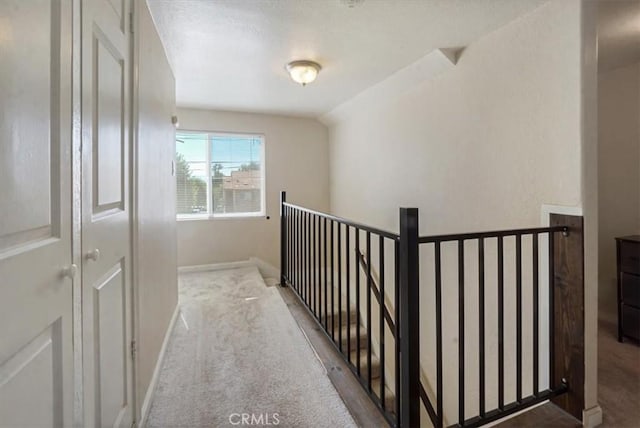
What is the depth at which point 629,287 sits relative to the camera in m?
2.43

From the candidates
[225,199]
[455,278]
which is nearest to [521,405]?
[455,278]

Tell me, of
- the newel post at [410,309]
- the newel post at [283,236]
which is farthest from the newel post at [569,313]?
the newel post at [283,236]

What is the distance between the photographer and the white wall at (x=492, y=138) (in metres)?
1.62

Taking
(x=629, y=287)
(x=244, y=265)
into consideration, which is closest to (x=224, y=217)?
(x=244, y=265)

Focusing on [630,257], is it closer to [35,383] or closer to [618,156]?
[618,156]

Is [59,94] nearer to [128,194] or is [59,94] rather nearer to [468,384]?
[128,194]

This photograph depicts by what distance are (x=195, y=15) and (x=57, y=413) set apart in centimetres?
200

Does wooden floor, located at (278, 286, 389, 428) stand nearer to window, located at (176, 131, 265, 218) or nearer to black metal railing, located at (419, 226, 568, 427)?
black metal railing, located at (419, 226, 568, 427)

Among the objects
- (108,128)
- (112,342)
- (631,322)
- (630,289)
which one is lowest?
(631,322)

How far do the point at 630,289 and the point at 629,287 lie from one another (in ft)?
0.05

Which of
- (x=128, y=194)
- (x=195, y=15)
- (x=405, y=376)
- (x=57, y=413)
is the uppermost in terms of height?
(x=195, y=15)

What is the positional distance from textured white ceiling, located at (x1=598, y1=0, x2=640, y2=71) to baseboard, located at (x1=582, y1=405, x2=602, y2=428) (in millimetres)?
2253

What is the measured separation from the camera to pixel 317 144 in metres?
4.76
